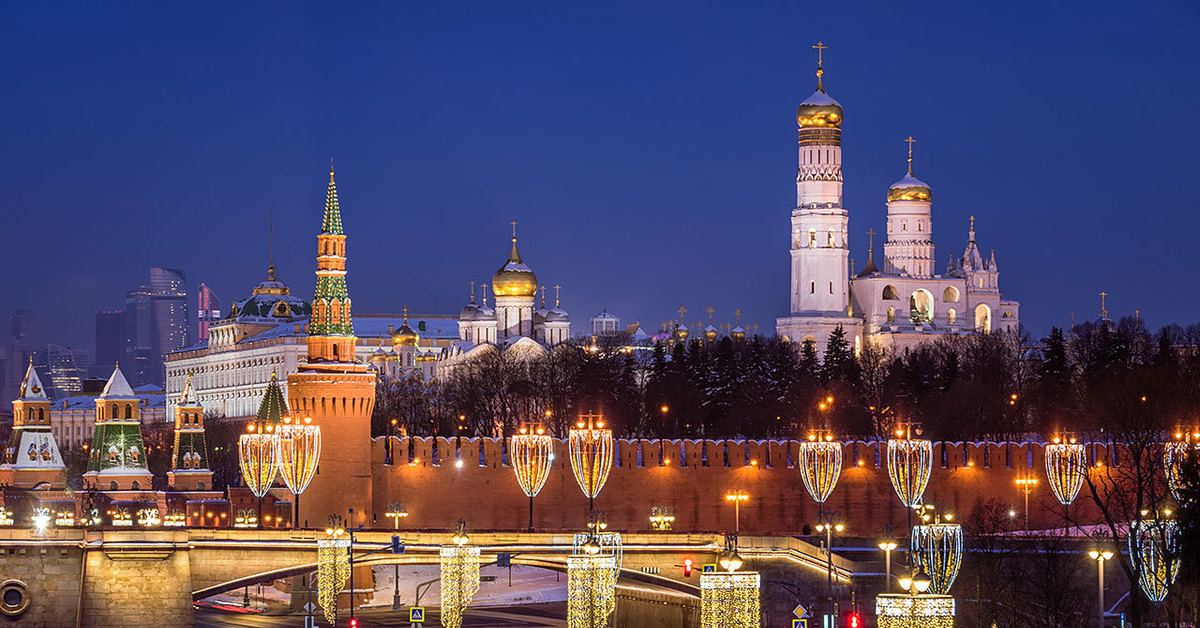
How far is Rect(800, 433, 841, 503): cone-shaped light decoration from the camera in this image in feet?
282

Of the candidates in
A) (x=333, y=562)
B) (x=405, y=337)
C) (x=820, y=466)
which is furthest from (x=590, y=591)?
(x=405, y=337)

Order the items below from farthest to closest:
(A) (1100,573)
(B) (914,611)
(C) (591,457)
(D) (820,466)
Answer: (C) (591,457) → (D) (820,466) → (A) (1100,573) → (B) (914,611)

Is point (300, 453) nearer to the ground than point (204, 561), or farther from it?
farther from it

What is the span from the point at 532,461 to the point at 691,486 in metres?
5.33

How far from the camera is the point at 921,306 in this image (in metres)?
152

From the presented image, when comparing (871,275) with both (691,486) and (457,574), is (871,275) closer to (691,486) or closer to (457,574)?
(691,486)

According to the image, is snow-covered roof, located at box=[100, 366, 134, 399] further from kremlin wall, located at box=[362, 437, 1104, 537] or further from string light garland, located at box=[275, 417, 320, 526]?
string light garland, located at box=[275, 417, 320, 526]

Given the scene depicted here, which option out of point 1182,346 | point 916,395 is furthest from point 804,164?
point 916,395

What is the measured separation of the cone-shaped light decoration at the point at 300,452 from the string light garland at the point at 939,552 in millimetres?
21670

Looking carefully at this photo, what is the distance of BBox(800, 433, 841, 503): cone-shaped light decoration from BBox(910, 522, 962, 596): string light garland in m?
14.8

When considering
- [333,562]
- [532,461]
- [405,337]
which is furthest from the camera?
[405,337]

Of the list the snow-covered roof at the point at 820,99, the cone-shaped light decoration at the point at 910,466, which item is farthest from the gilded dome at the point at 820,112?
the cone-shaped light decoration at the point at 910,466

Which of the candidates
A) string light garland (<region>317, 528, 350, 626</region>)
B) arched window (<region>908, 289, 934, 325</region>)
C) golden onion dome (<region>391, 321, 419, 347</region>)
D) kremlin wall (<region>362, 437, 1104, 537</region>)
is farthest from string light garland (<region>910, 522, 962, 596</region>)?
golden onion dome (<region>391, 321, 419, 347</region>)

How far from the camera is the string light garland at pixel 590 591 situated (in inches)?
2475
